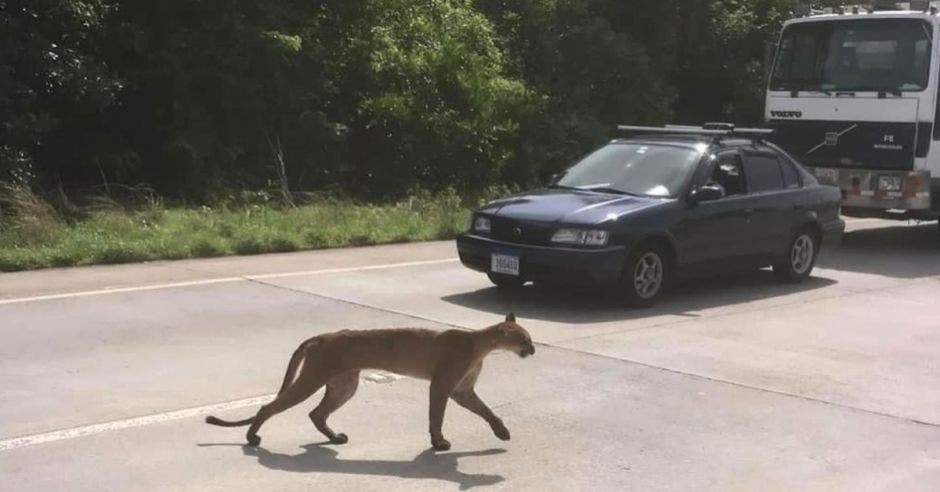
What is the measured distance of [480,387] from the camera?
308 inches

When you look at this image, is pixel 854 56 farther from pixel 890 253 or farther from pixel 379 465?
pixel 379 465

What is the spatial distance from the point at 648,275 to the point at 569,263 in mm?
954

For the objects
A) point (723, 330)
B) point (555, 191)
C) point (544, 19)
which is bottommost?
point (723, 330)

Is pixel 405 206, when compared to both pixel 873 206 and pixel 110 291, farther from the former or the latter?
pixel 110 291

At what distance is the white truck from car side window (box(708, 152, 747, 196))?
4.20m

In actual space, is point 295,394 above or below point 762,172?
below

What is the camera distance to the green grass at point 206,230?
13.1m

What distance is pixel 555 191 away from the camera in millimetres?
11984

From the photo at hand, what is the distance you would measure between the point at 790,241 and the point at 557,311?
345cm

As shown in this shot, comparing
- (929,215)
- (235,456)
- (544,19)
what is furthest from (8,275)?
(544,19)

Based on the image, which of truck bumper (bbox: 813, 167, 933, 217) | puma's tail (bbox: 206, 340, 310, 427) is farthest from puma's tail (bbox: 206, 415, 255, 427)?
truck bumper (bbox: 813, 167, 933, 217)

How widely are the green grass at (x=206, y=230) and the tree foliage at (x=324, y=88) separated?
6.85 ft

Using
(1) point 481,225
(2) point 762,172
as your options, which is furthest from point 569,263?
(2) point 762,172

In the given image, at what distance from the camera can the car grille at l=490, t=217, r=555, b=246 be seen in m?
10.8
